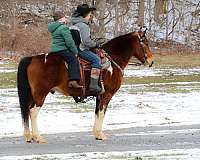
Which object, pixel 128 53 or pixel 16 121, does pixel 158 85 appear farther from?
pixel 128 53

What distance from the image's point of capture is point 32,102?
12.1m

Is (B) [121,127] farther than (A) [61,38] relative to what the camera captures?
Yes

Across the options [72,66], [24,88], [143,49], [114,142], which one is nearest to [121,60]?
[143,49]

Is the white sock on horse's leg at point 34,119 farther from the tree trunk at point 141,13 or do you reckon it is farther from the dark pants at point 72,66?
the tree trunk at point 141,13

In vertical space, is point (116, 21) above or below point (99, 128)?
below

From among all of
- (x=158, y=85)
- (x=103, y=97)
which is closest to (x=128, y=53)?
Result: (x=103, y=97)

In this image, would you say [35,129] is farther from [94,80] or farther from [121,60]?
[121,60]

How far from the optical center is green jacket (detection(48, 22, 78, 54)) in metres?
11.8

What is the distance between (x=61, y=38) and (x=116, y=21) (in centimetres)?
3952

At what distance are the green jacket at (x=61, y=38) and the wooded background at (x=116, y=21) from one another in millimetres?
32555

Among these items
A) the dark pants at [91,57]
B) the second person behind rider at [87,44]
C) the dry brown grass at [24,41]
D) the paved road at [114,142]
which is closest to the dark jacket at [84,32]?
the second person behind rider at [87,44]

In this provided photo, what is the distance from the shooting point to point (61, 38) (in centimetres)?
1192

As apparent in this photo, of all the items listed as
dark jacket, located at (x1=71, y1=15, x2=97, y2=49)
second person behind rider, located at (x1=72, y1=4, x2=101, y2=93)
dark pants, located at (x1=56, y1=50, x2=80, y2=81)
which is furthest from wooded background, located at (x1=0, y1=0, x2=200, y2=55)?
dark pants, located at (x1=56, y1=50, x2=80, y2=81)

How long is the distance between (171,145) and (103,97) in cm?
204
